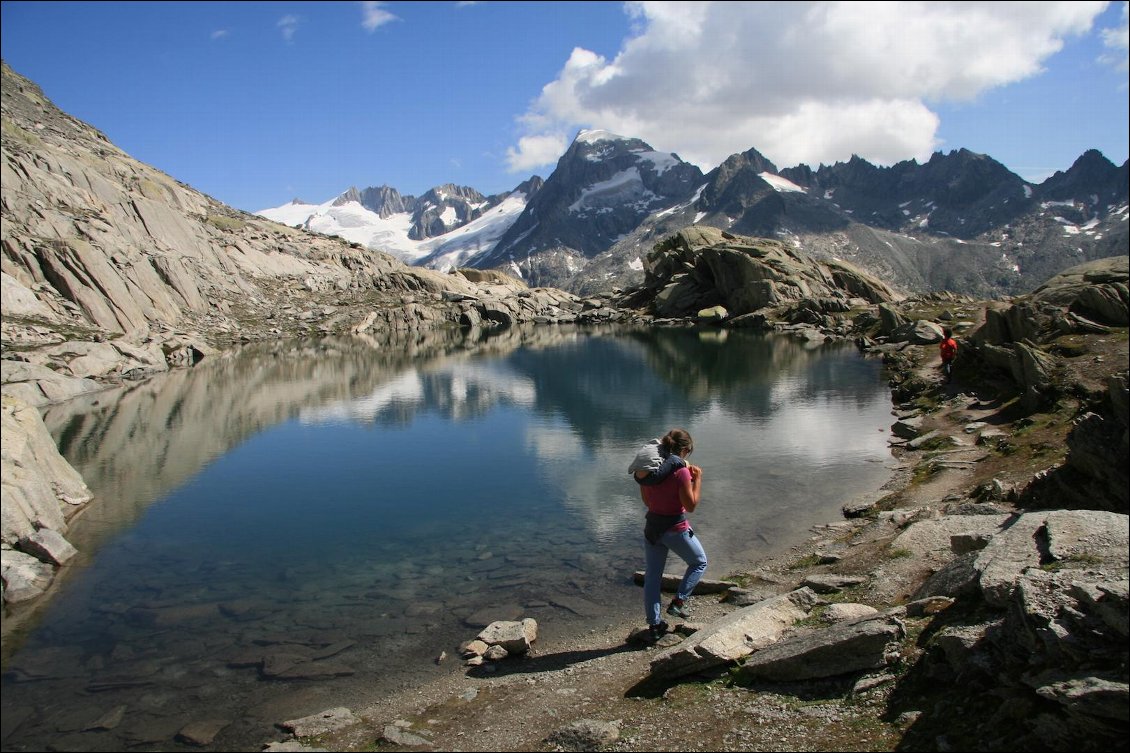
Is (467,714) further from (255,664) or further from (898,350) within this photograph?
(898,350)

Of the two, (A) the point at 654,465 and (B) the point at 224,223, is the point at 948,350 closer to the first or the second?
(A) the point at 654,465

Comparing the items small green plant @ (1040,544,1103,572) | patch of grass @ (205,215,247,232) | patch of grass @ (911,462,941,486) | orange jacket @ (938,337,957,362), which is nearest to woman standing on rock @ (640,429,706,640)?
small green plant @ (1040,544,1103,572)

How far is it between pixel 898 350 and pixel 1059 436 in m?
49.1

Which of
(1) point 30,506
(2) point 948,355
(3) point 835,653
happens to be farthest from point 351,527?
(2) point 948,355

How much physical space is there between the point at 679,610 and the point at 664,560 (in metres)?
2.69

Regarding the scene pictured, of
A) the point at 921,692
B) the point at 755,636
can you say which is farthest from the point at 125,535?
the point at 921,692

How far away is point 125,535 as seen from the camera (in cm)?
2566

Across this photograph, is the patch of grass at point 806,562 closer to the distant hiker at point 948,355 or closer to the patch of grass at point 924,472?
the patch of grass at point 924,472

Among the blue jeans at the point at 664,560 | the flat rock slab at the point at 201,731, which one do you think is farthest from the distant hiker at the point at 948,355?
the flat rock slab at the point at 201,731

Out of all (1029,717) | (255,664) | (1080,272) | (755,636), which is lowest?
(255,664)

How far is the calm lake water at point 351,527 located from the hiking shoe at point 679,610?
120cm

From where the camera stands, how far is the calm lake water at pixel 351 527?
15414 mm

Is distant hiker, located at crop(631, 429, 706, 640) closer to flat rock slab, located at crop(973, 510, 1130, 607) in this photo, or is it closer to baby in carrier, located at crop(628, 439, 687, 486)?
baby in carrier, located at crop(628, 439, 687, 486)

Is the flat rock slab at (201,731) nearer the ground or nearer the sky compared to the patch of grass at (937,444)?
nearer the ground
